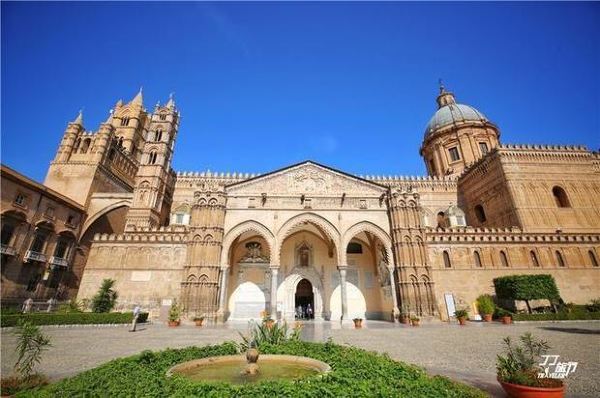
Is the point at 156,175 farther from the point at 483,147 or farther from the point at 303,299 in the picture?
the point at 483,147

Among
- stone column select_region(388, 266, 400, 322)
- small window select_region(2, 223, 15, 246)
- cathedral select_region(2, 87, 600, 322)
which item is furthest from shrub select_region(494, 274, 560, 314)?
small window select_region(2, 223, 15, 246)

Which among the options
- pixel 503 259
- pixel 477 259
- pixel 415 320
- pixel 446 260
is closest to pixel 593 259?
pixel 503 259

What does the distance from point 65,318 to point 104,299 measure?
10.9ft

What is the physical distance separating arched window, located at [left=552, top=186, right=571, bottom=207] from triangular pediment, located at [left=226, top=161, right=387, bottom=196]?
2124 centimetres

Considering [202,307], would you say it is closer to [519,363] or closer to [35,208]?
[35,208]

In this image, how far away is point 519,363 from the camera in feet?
16.3

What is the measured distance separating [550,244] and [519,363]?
27033 mm

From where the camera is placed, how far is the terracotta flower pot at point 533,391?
4254 mm

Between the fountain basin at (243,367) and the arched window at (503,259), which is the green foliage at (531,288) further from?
the fountain basin at (243,367)

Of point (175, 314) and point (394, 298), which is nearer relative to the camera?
point (175, 314)

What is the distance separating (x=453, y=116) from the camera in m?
43.6

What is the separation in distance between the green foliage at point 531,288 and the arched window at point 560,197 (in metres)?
14.5

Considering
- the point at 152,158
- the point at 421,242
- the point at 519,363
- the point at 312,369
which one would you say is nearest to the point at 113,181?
the point at 152,158

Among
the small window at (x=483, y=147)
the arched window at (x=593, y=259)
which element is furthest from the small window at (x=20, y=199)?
the small window at (x=483, y=147)
